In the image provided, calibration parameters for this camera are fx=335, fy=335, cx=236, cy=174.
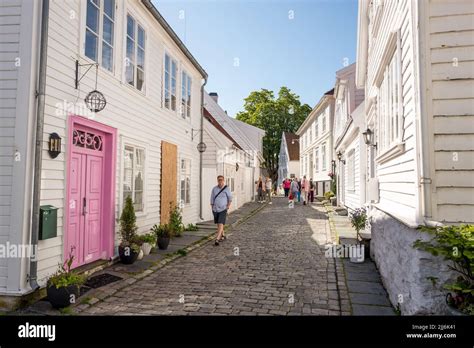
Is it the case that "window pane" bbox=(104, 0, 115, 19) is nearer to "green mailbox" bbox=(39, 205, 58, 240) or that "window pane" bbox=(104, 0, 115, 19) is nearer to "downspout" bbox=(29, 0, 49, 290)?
"downspout" bbox=(29, 0, 49, 290)

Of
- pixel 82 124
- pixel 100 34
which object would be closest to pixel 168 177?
pixel 82 124

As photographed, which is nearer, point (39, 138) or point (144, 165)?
point (39, 138)

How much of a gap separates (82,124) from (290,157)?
3903 cm

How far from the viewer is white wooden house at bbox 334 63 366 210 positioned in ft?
40.2

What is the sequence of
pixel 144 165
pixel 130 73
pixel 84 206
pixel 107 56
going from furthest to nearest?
1. pixel 144 165
2. pixel 130 73
3. pixel 107 56
4. pixel 84 206

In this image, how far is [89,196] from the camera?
20.4 ft

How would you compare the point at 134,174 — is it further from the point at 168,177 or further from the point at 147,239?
the point at 168,177

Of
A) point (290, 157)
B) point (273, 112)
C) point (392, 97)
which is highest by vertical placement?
point (273, 112)

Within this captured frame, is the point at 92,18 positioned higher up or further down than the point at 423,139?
higher up

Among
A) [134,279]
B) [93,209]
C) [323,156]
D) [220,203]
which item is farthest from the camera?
[323,156]

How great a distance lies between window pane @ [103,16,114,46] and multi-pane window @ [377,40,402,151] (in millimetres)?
5248

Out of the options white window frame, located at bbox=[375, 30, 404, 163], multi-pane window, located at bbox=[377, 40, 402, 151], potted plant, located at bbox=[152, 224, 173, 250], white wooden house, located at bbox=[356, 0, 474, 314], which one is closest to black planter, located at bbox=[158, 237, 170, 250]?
potted plant, located at bbox=[152, 224, 173, 250]

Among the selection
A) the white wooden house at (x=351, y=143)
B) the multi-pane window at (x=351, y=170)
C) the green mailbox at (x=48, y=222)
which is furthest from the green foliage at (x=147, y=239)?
the multi-pane window at (x=351, y=170)
